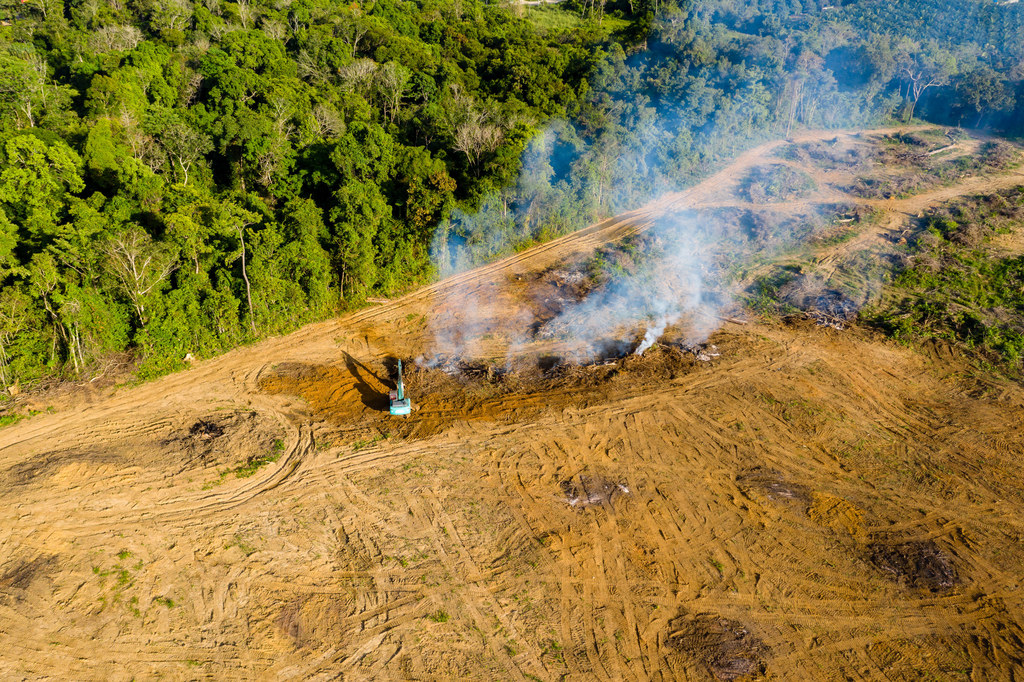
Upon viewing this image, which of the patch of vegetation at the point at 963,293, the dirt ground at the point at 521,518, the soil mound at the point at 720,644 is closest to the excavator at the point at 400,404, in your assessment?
the dirt ground at the point at 521,518

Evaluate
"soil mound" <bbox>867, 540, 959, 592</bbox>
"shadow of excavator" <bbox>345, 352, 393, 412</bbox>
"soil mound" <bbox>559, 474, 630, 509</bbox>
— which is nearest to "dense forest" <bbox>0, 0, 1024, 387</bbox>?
"shadow of excavator" <bbox>345, 352, 393, 412</bbox>

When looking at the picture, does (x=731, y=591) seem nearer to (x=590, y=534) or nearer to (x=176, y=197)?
(x=590, y=534)

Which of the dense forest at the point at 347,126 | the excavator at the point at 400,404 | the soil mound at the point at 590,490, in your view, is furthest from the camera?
the dense forest at the point at 347,126

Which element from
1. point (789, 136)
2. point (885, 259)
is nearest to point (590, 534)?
point (885, 259)

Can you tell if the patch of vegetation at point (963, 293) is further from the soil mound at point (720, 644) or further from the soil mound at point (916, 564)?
the soil mound at point (720, 644)

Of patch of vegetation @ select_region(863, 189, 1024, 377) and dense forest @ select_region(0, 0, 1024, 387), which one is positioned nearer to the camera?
dense forest @ select_region(0, 0, 1024, 387)

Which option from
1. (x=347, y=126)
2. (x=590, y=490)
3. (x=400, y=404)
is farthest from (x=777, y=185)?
(x=400, y=404)

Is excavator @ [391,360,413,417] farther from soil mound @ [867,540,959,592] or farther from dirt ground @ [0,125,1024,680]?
soil mound @ [867,540,959,592]
